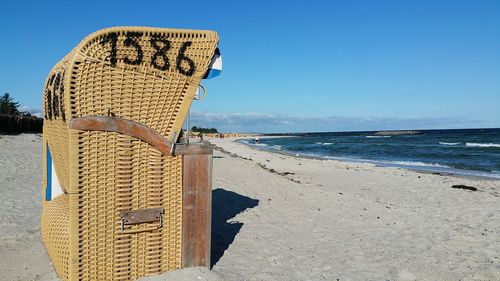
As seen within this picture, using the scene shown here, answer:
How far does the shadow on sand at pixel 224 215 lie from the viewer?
16.4 ft

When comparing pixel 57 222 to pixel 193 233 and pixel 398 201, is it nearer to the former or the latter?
pixel 193 233

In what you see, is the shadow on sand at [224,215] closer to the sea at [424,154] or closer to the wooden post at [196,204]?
the wooden post at [196,204]

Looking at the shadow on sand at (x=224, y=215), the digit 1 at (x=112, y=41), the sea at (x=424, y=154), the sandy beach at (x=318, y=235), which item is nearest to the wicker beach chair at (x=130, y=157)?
the digit 1 at (x=112, y=41)

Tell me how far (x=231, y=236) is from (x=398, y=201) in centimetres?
586

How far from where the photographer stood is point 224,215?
6727mm

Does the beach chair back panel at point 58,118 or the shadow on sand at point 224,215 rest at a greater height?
the beach chair back panel at point 58,118

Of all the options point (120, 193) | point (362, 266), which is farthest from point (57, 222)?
point (362, 266)

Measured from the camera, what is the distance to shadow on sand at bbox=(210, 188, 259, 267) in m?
5.00

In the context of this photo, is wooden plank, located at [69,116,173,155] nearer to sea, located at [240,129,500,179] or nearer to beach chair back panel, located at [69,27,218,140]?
beach chair back panel, located at [69,27,218,140]

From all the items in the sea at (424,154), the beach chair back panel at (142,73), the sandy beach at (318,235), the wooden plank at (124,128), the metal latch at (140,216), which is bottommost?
the sea at (424,154)

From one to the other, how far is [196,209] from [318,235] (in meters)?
2.61

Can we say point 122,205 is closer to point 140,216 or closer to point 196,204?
point 140,216

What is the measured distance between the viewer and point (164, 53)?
11.6 ft

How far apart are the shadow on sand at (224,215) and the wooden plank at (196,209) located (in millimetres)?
475
